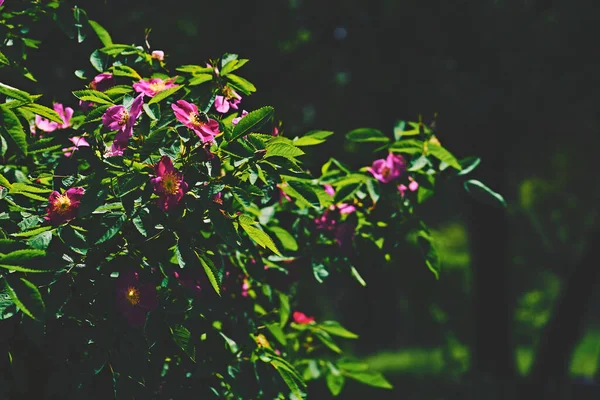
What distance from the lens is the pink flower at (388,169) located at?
1.86 metres

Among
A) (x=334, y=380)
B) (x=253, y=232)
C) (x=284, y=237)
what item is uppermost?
(x=253, y=232)

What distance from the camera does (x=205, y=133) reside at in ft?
4.67

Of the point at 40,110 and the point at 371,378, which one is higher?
the point at 40,110

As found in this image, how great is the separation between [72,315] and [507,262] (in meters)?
5.50

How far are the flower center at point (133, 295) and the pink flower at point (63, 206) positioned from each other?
20 centimetres

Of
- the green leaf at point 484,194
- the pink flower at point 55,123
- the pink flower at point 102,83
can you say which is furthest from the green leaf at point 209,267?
the green leaf at point 484,194

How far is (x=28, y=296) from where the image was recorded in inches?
47.1

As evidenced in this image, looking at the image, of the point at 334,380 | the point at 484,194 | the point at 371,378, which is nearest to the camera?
the point at 484,194

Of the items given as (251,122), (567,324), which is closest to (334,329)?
(251,122)

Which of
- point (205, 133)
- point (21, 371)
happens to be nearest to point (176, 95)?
point (205, 133)

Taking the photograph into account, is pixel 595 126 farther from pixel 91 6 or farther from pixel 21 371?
pixel 21 371

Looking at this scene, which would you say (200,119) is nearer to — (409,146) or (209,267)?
(209,267)

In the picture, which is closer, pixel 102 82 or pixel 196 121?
pixel 196 121

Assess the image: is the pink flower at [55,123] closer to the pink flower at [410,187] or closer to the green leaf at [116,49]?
the green leaf at [116,49]
